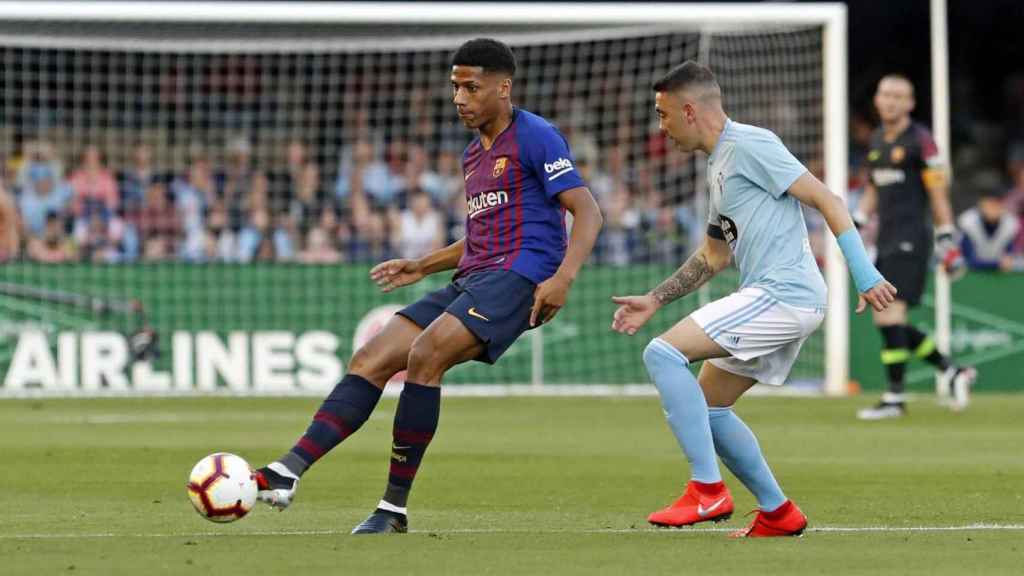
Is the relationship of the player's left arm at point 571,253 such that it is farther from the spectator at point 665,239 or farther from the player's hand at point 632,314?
the spectator at point 665,239

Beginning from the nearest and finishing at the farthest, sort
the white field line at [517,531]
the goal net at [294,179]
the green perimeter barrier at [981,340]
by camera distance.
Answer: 1. the white field line at [517,531]
2. the goal net at [294,179]
3. the green perimeter barrier at [981,340]

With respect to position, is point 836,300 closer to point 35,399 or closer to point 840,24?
point 840,24

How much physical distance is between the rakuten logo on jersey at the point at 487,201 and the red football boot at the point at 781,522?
1.72 meters

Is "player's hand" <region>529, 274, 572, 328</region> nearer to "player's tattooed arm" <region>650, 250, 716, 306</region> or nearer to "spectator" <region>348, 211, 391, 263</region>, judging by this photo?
"player's tattooed arm" <region>650, 250, 716, 306</region>

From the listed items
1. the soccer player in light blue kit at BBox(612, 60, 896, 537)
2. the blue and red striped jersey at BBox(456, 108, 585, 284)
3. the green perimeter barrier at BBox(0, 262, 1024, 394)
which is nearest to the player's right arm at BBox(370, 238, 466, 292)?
the blue and red striped jersey at BBox(456, 108, 585, 284)

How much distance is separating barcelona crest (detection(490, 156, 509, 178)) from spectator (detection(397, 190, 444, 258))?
1206cm

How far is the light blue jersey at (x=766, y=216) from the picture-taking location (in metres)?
7.57

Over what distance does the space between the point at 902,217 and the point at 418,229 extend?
6.57 meters

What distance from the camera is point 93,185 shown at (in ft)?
66.9

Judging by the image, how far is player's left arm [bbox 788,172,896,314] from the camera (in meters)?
7.29

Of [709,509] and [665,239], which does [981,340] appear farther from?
[709,509]

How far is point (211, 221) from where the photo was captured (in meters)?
20.4

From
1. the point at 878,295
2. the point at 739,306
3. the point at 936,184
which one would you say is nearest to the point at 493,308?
the point at 739,306

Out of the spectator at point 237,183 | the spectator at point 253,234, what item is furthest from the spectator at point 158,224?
the spectator at point 253,234
